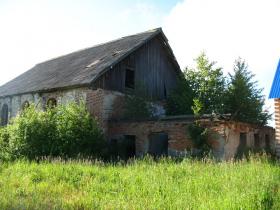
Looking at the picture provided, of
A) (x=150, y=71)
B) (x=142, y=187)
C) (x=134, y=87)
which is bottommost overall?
(x=142, y=187)

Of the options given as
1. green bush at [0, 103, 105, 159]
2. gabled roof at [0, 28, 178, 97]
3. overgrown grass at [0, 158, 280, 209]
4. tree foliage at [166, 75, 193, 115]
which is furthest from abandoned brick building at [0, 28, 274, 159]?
overgrown grass at [0, 158, 280, 209]

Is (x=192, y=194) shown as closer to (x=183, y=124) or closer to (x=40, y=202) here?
(x=40, y=202)

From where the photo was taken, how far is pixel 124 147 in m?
15.0

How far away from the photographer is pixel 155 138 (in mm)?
16094

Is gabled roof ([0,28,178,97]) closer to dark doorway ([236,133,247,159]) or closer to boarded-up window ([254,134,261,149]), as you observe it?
dark doorway ([236,133,247,159])

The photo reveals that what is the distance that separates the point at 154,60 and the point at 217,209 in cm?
1565

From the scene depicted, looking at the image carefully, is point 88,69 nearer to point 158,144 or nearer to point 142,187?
point 158,144

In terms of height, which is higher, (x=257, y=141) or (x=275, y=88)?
(x=275, y=88)

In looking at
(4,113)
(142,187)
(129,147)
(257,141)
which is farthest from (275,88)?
(4,113)

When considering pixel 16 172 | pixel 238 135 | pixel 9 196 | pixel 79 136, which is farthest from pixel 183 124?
pixel 9 196

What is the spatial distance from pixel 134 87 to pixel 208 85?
453 centimetres

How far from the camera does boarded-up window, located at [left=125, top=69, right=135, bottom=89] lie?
60.2 ft

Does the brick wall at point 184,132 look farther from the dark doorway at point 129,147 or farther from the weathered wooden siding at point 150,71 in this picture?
the weathered wooden siding at point 150,71

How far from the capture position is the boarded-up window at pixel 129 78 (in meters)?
18.3
